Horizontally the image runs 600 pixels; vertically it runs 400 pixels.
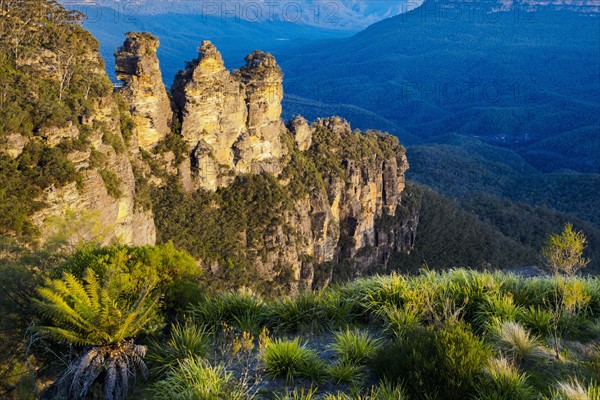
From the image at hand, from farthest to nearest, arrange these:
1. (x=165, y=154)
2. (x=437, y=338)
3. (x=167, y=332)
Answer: (x=165, y=154)
(x=167, y=332)
(x=437, y=338)

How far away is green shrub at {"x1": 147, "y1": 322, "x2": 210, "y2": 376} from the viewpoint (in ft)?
37.0

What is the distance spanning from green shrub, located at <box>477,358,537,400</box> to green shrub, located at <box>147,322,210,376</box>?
20.2ft

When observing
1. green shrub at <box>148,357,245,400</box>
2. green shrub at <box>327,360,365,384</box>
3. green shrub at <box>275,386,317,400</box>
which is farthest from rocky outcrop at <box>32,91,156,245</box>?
green shrub at <box>327,360,365,384</box>

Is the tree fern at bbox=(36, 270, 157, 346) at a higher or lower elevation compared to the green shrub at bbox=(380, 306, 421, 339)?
higher

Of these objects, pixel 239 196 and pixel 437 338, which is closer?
pixel 437 338

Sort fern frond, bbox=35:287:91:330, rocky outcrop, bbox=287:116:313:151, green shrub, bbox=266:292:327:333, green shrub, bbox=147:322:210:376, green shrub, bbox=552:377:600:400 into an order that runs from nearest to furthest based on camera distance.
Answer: green shrub, bbox=552:377:600:400 → fern frond, bbox=35:287:91:330 → green shrub, bbox=147:322:210:376 → green shrub, bbox=266:292:327:333 → rocky outcrop, bbox=287:116:313:151

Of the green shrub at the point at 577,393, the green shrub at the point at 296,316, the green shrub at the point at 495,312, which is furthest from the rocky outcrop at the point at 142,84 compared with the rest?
the green shrub at the point at 577,393

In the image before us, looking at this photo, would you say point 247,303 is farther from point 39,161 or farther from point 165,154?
point 165,154

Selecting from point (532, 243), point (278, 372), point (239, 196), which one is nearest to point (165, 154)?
point (239, 196)

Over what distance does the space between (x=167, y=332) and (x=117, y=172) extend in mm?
24023

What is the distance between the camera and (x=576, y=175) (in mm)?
133000

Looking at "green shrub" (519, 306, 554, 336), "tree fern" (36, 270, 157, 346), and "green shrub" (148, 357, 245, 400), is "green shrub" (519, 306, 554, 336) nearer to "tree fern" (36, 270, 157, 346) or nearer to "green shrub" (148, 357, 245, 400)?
"green shrub" (148, 357, 245, 400)

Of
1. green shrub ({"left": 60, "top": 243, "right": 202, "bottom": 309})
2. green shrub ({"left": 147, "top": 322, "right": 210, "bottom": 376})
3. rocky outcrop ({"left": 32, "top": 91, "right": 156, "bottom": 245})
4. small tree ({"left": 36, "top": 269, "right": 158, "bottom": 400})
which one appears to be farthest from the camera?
rocky outcrop ({"left": 32, "top": 91, "right": 156, "bottom": 245})

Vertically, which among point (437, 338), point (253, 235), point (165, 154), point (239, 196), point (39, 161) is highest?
point (437, 338)
